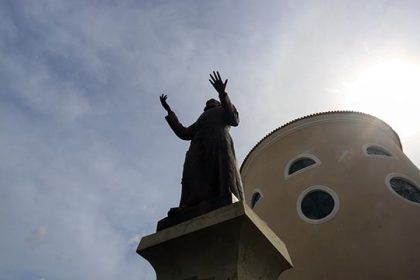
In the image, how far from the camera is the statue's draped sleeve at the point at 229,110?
3.88m

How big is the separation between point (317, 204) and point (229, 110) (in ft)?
28.7

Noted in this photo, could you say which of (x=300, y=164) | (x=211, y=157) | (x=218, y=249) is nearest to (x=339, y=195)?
(x=300, y=164)

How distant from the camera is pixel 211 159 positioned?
3660 millimetres

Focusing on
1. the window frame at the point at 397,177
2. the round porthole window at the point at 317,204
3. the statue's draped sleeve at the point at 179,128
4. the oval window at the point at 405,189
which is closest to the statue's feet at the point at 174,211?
the statue's draped sleeve at the point at 179,128

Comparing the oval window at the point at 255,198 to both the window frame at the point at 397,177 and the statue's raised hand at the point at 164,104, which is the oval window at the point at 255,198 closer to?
the window frame at the point at 397,177

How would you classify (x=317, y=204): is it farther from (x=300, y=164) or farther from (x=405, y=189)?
(x=405, y=189)

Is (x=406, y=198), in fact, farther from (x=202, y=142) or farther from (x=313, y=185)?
(x=202, y=142)

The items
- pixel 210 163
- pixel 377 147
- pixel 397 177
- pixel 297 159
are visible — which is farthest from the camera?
pixel 297 159

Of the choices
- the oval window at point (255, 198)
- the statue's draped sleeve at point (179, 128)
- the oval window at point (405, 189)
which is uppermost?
the oval window at point (255, 198)

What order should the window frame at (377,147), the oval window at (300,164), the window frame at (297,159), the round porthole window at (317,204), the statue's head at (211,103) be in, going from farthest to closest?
the oval window at (300,164) < the window frame at (297,159) < the window frame at (377,147) < the round porthole window at (317,204) < the statue's head at (211,103)

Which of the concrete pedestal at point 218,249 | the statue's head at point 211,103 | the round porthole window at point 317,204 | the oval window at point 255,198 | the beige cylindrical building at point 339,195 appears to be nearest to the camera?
the concrete pedestal at point 218,249

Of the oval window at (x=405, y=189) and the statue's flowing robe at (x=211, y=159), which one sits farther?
the oval window at (x=405, y=189)

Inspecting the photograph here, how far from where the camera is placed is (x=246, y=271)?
267 centimetres

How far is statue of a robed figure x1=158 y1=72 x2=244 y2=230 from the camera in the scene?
130 inches
